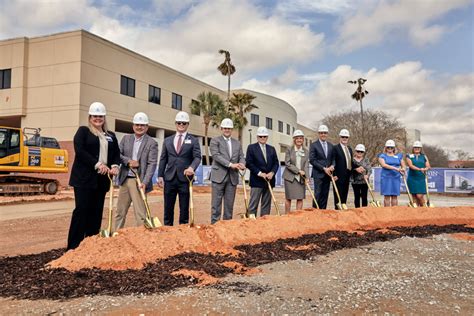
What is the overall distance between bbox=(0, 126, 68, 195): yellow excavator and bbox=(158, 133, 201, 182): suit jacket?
12.7m

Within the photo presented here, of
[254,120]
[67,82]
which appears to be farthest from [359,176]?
[254,120]

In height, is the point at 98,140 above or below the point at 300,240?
above

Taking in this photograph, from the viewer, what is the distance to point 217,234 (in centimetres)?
567

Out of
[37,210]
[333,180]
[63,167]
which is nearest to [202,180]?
[63,167]

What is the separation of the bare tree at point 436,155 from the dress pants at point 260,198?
57253 millimetres

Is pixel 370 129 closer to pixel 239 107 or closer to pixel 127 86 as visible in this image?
pixel 239 107

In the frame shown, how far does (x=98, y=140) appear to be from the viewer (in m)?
5.42

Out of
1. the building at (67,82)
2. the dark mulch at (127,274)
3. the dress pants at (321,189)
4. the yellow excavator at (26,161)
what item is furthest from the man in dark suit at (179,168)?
the building at (67,82)

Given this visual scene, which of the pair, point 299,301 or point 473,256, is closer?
point 299,301

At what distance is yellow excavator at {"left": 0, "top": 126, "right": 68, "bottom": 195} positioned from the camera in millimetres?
16625

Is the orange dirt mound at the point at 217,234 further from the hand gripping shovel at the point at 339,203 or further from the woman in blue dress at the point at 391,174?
the woman in blue dress at the point at 391,174

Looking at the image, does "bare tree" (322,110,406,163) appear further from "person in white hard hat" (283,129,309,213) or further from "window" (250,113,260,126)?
"person in white hard hat" (283,129,309,213)

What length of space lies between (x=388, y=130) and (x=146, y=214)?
3577cm

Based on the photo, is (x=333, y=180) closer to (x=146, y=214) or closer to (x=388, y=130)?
(x=146, y=214)
